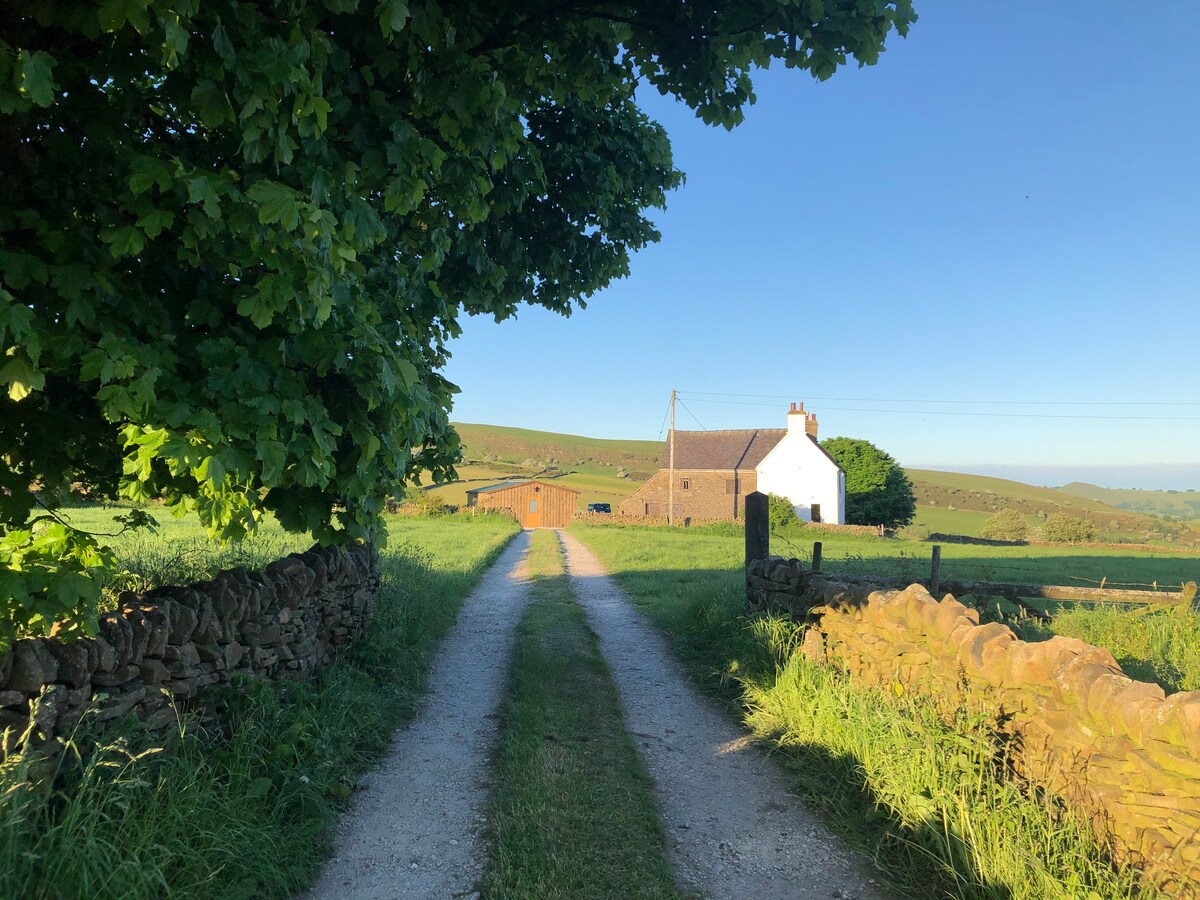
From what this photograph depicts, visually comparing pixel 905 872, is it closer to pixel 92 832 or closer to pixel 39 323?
pixel 92 832

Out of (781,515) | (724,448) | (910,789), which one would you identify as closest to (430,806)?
(910,789)

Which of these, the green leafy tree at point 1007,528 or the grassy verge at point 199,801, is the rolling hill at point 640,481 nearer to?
the green leafy tree at point 1007,528

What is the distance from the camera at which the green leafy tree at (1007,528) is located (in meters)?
49.4

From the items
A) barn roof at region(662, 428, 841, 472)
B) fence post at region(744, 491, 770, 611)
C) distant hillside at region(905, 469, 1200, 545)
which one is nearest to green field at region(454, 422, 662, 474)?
distant hillside at region(905, 469, 1200, 545)

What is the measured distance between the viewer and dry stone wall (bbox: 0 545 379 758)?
3582 mm

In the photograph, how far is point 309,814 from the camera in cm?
443

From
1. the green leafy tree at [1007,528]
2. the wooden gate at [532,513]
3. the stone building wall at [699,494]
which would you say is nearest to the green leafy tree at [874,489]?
the green leafy tree at [1007,528]

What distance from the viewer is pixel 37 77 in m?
2.73

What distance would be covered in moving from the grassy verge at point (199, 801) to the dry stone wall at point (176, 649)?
0.68 feet

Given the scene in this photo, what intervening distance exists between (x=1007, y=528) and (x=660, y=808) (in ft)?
179

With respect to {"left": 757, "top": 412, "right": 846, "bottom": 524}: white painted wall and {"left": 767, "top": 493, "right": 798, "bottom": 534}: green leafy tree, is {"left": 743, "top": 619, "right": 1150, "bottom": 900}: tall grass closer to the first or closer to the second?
{"left": 767, "top": 493, "right": 798, "bottom": 534}: green leafy tree

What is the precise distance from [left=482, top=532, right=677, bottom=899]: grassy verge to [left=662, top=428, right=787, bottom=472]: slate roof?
141 ft

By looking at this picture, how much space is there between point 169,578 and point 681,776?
646cm

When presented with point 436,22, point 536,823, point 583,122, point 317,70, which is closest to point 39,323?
point 317,70
